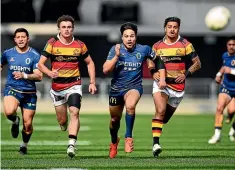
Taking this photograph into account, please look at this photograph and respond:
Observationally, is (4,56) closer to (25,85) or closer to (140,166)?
(25,85)

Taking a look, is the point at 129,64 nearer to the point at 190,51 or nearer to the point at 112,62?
the point at 112,62

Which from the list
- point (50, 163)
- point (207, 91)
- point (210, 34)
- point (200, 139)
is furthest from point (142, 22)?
point (50, 163)

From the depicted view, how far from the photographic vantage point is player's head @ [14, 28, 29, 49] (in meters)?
15.6

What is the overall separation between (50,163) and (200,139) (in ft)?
24.4

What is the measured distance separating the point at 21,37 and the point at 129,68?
2247mm

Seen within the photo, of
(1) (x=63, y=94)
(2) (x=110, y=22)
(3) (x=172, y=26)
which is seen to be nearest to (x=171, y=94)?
(3) (x=172, y=26)

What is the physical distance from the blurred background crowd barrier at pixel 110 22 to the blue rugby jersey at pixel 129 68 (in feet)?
88.4

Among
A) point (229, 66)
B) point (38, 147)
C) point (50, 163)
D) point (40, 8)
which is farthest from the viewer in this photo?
point (40, 8)

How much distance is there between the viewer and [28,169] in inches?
490

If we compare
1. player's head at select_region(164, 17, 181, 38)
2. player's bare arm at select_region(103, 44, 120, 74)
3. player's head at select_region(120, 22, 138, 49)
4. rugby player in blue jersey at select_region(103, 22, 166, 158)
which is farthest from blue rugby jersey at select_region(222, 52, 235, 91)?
player's bare arm at select_region(103, 44, 120, 74)

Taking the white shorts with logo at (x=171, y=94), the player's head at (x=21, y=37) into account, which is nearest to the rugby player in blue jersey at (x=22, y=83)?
the player's head at (x=21, y=37)

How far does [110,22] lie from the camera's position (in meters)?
45.8

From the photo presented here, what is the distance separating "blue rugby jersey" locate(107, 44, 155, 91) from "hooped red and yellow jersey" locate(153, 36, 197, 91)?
37 centimetres

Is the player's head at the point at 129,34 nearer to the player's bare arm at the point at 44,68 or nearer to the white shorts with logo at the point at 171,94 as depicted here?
the white shorts with logo at the point at 171,94
